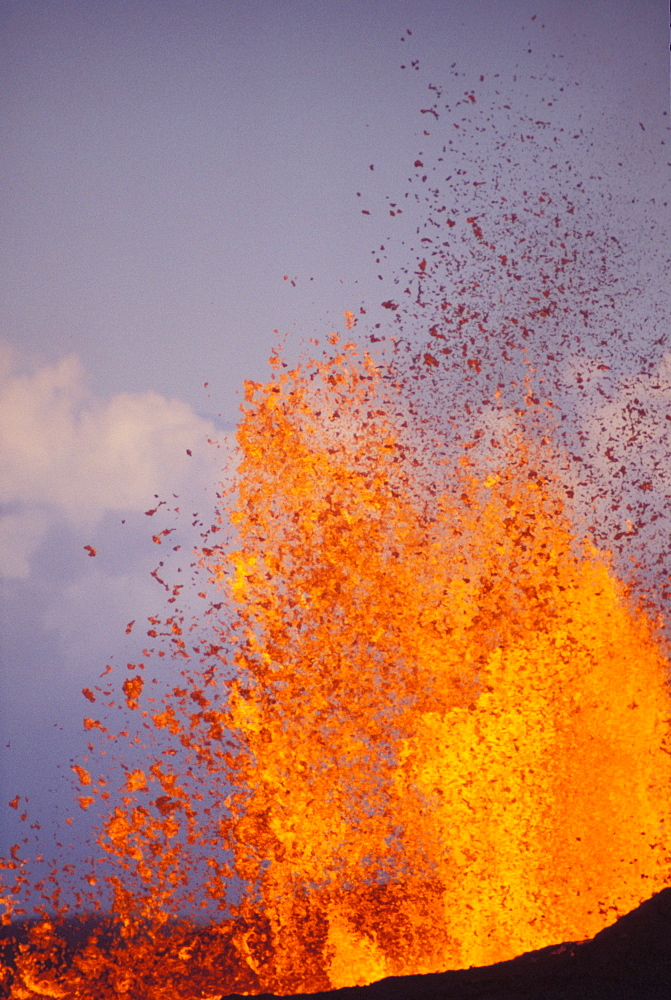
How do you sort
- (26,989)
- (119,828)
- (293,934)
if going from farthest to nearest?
(293,934) < (26,989) < (119,828)

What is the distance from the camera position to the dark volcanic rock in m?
8.41

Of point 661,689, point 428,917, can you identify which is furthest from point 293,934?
point 661,689

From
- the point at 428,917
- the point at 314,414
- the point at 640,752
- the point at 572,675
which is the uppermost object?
the point at 314,414

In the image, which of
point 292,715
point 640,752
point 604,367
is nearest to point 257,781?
point 292,715

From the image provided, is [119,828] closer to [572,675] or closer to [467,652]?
[467,652]

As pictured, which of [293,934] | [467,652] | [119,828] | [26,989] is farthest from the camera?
[293,934]

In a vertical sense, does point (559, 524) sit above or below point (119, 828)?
above

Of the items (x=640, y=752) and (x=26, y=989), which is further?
(x=26, y=989)

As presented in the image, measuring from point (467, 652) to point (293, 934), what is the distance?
25.7 ft

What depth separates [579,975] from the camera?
891 centimetres

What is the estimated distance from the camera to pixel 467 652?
1681 cm

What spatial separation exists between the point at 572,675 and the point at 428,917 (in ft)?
20.5

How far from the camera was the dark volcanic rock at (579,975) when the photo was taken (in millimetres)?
8406

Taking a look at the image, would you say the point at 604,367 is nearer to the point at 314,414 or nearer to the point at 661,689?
the point at 314,414
